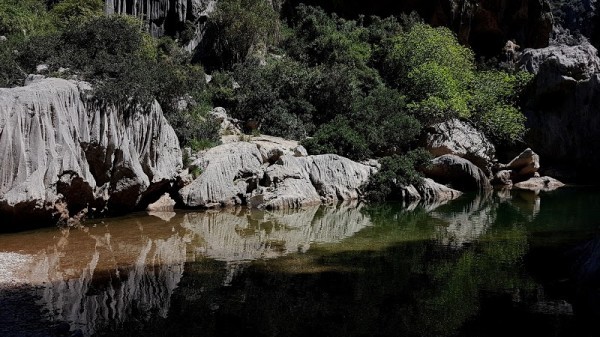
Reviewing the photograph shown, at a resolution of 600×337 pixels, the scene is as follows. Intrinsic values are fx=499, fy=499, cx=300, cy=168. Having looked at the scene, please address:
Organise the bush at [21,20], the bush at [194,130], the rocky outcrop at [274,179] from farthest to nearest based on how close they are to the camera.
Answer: the bush at [21,20]
the bush at [194,130]
the rocky outcrop at [274,179]

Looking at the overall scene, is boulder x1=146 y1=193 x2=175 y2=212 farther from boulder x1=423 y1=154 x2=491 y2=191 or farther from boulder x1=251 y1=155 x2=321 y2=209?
boulder x1=423 y1=154 x2=491 y2=191

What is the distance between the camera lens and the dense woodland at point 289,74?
75.9ft

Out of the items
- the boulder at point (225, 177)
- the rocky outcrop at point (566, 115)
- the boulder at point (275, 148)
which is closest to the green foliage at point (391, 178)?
the boulder at point (275, 148)

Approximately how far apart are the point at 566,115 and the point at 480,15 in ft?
54.6

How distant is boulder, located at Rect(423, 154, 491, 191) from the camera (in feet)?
104

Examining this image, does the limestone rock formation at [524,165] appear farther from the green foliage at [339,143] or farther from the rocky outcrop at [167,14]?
the rocky outcrop at [167,14]

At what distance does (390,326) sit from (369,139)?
77.0 feet

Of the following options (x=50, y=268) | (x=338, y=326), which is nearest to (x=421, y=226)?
(x=338, y=326)

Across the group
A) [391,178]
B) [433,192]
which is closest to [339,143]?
[391,178]

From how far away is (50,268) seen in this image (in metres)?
11.9

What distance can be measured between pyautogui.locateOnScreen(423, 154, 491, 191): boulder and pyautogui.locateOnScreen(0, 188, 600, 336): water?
12493mm

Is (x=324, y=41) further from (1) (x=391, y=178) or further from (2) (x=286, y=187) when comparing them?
(2) (x=286, y=187)

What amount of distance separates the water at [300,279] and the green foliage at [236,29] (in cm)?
2155

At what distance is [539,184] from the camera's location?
122 feet
